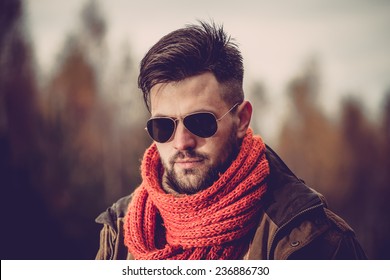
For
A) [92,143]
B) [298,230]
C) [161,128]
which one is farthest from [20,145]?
[298,230]

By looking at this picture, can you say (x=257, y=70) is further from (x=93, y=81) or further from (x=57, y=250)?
(x=93, y=81)

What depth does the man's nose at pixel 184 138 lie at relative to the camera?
5.94 feet

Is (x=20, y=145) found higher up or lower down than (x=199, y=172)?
lower down

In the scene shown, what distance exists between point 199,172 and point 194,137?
0.18 metres

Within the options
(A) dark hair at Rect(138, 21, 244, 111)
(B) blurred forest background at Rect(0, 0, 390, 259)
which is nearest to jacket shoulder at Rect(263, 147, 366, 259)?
(A) dark hair at Rect(138, 21, 244, 111)

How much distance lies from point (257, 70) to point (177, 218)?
1.79m

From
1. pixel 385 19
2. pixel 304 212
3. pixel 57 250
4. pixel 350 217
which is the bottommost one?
pixel 350 217

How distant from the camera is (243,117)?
77.6 inches

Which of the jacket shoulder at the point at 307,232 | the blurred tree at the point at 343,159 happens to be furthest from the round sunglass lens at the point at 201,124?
the blurred tree at the point at 343,159

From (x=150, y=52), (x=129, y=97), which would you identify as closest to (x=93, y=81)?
(x=129, y=97)

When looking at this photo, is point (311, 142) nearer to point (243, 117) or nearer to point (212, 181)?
point (243, 117)

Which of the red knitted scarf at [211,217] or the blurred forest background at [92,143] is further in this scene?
the blurred forest background at [92,143]

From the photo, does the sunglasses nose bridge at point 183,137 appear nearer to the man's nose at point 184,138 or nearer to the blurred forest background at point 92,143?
the man's nose at point 184,138

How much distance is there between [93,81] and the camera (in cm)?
689
